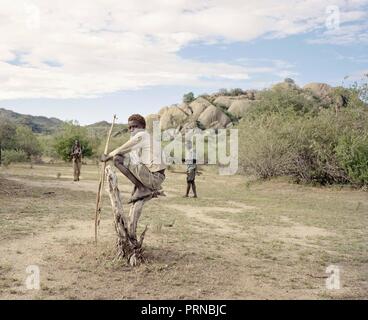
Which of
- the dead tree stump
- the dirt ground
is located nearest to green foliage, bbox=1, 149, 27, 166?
the dirt ground

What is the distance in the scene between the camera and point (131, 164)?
653 centimetres

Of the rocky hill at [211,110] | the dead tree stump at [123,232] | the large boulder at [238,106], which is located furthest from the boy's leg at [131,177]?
the large boulder at [238,106]

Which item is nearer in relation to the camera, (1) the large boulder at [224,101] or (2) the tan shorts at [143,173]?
(2) the tan shorts at [143,173]

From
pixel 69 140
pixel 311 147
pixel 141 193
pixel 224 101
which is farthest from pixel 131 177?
pixel 224 101

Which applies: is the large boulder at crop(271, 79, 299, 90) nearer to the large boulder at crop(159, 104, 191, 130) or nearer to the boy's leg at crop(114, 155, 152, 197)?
the large boulder at crop(159, 104, 191, 130)

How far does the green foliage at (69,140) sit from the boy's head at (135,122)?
3351cm

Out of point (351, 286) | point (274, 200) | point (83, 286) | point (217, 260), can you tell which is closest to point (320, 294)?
point (351, 286)

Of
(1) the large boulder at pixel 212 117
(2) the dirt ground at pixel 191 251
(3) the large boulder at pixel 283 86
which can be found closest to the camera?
(2) the dirt ground at pixel 191 251

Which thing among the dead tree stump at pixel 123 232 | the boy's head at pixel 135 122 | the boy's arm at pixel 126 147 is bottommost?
the dead tree stump at pixel 123 232

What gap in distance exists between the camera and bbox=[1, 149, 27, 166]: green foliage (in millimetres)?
31081

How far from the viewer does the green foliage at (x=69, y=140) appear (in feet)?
129

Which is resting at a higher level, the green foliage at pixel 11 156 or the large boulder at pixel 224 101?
the large boulder at pixel 224 101

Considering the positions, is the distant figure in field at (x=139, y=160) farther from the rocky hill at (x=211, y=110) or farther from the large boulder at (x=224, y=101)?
the large boulder at (x=224, y=101)

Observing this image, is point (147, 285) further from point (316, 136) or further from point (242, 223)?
point (316, 136)
